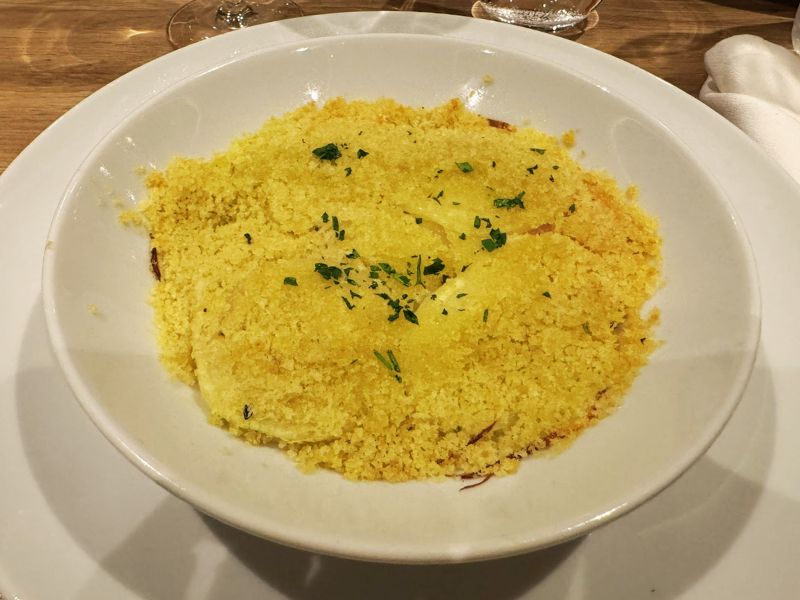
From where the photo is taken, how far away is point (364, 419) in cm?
86

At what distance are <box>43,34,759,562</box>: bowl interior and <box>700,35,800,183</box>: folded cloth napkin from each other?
0.42 meters

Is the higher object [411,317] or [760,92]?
[760,92]

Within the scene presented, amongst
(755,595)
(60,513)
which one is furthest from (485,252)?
(60,513)

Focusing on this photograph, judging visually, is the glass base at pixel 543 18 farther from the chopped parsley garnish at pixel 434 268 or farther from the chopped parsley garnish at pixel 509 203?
the chopped parsley garnish at pixel 434 268

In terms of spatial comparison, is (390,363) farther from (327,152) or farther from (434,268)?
(327,152)

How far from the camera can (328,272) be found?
966 mm

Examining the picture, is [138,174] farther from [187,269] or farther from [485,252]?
A: [485,252]

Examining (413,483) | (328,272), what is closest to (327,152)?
(328,272)

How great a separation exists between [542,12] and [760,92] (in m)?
0.74

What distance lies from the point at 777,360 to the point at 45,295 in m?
1.16

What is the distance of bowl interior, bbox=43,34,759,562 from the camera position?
0.71 meters

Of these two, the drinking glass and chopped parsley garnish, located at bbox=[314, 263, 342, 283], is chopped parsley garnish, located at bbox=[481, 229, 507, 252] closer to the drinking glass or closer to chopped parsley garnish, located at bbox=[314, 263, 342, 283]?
chopped parsley garnish, located at bbox=[314, 263, 342, 283]

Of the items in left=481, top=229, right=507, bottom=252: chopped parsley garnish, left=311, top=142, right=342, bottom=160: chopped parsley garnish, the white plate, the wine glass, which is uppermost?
left=311, top=142, right=342, bottom=160: chopped parsley garnish

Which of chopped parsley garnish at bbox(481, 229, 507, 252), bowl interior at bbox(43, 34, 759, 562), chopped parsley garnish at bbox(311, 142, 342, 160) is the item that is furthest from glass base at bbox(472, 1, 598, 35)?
chopped parsley garnish at bbox(481, 229, 507, 252)
